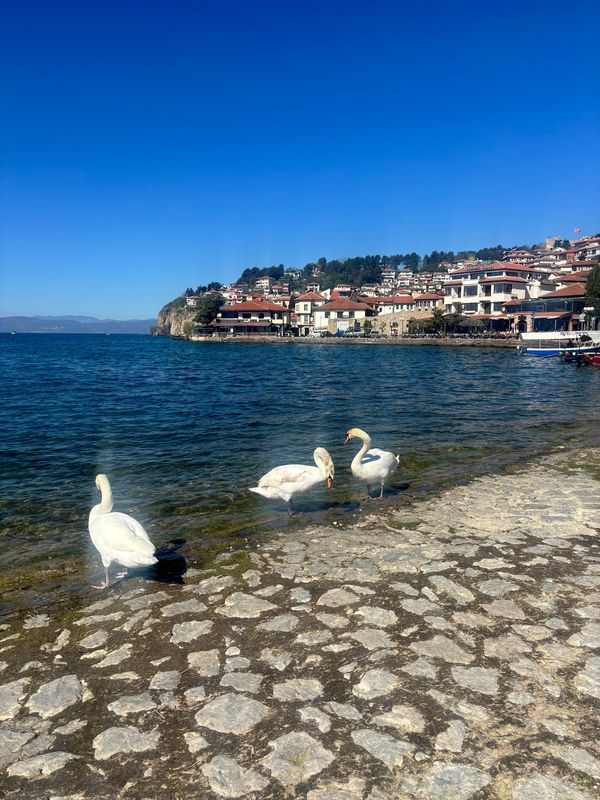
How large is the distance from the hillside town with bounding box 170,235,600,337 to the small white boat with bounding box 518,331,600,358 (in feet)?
35.4

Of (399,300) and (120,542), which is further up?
(399,300)

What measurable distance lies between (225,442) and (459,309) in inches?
3544

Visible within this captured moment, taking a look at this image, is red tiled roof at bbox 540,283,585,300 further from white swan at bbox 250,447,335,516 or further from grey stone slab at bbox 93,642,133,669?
grey stone slab at bbox 93,642,133,669

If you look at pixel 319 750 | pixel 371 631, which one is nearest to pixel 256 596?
pixel 371 631

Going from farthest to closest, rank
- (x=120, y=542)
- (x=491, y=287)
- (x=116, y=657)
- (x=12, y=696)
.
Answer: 1. (x=491, y=287)
2. (x=120, y=542)
3. (x=116, y=657)
4. (x=12, y=696)

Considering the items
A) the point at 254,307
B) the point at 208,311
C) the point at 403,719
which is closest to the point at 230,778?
the point at 403,719

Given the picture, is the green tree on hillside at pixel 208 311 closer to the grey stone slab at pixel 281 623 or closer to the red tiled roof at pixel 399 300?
the red tiled roof at pixel 399 300

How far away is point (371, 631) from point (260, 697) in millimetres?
1230

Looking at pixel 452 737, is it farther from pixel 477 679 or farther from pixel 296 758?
pixel 296 758

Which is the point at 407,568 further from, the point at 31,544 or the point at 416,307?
the point at 416,307

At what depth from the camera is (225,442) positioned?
1545cm

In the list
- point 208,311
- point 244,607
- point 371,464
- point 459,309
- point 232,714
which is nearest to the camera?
point 232,714

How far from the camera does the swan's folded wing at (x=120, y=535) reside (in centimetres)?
582

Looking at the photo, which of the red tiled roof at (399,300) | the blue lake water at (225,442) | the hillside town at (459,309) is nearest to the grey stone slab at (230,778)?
the blue lake water at (225,442)
